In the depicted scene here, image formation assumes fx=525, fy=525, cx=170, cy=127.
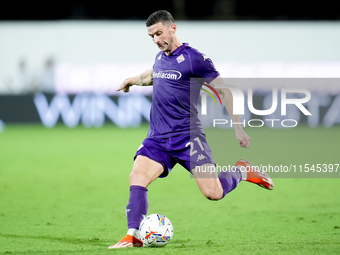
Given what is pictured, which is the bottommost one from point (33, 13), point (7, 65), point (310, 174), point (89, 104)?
point (310, 174)

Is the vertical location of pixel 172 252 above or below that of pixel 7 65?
below

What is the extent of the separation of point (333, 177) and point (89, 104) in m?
11.4

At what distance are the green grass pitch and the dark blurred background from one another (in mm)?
9433

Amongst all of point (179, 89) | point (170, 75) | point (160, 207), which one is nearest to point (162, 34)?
point (170, 75)

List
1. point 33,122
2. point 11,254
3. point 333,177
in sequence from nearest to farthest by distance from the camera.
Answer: point 11,254 → point 333,177 → point 33,122

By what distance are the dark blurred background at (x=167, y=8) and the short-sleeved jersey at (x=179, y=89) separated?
634 inches

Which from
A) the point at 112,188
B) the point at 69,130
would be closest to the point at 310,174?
the point at 112,188

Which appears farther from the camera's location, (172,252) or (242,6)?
(242,6)

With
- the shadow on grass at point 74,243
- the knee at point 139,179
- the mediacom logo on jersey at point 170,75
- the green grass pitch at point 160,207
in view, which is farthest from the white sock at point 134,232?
the mediacom logo on jersey at point 170,75

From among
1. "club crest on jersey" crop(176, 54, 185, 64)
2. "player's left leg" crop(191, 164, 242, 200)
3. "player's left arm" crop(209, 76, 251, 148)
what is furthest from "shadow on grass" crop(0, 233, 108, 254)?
"club crest on jersey" crop(176, 54, 185, 64)

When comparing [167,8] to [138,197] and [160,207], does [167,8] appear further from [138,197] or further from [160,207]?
[138,197]

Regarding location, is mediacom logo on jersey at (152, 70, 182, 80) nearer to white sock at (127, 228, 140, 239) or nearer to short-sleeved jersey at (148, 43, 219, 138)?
short-sleeved jersey at (148, 43, 219, 138)

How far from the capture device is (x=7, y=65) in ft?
63.9

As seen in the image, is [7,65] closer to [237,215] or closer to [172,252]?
[237,215]
